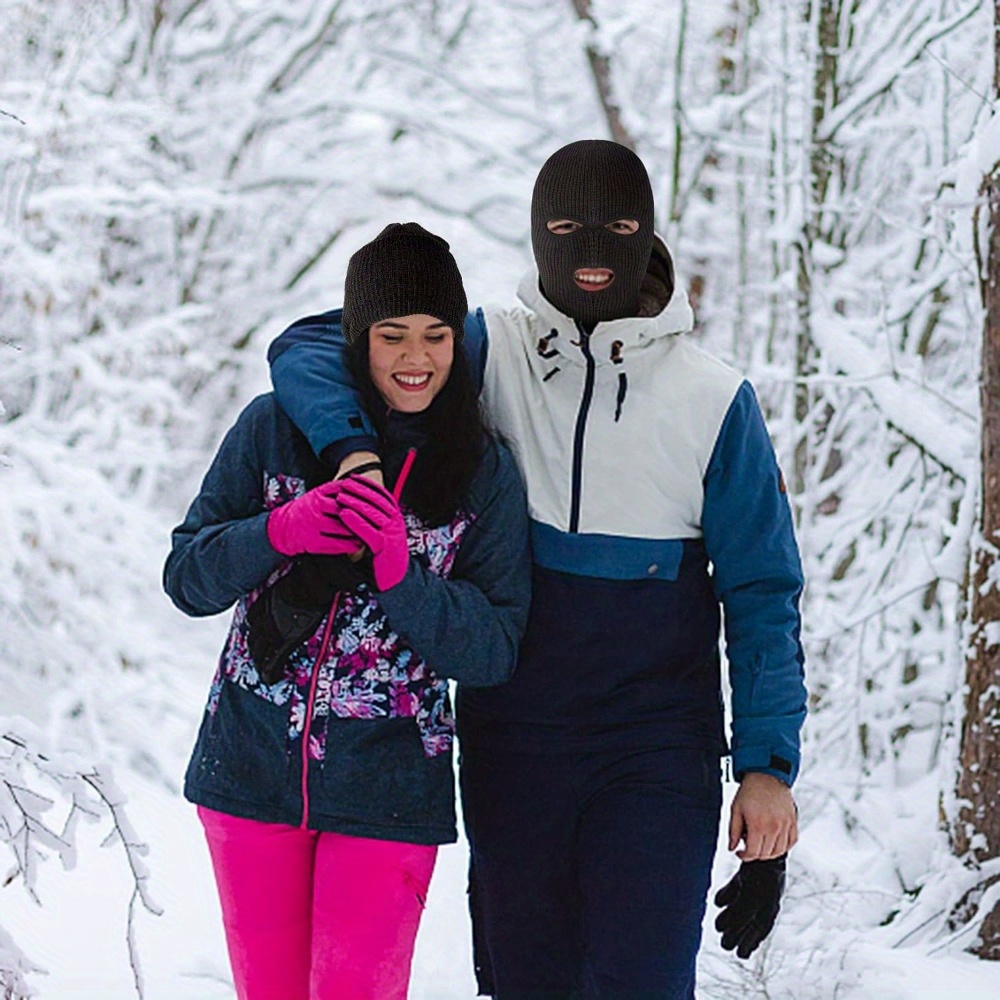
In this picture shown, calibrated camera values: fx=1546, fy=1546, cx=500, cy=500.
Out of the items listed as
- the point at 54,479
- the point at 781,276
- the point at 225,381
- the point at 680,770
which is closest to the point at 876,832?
the point at 781,276

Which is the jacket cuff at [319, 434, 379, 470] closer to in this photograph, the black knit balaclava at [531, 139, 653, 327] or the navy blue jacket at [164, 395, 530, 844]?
the navy blue jacket at [164, 395, 530, 844]

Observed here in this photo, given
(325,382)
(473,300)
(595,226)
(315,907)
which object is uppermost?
(595,226)

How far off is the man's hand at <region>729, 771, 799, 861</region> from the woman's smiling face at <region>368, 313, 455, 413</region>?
31.0 inches

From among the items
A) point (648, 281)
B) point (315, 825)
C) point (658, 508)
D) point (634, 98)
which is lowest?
point (315, 825)

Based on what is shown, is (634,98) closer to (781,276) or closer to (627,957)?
(781,276)

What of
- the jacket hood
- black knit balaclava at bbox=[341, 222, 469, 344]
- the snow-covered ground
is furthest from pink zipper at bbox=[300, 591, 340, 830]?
the snow-covered ground

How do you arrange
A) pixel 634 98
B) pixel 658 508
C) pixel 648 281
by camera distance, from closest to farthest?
pixel 658 508
pixel 648 281
pixel 634 98

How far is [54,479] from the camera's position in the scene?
20.8 ft

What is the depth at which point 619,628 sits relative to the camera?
246 centimetres

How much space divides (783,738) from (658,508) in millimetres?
410

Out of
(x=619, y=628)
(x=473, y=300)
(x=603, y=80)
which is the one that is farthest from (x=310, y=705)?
(x=473, y=300)

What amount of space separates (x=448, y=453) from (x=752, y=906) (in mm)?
847

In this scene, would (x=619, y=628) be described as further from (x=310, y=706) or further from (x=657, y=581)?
(x=310, y=706)

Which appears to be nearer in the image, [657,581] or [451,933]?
[657,581]
